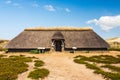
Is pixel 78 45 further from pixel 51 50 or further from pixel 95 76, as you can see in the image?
pixel 95 76

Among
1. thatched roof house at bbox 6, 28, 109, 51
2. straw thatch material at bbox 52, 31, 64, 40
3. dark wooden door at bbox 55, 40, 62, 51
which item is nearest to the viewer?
thatched roof house at bbox 6, 28, 109, 51

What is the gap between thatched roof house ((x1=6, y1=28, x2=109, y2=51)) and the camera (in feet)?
181

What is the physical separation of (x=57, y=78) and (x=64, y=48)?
117 ft

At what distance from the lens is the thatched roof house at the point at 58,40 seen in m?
55.2

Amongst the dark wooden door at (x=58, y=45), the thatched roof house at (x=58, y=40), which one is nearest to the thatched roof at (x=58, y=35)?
the thatched roof house at (x=58, y=40)

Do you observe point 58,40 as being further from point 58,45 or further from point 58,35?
point 58,45

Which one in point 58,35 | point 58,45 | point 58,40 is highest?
point 58,35

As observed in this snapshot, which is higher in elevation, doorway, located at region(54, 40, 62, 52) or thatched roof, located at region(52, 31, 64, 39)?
thatched roof, located at region(52, 31, 64, 39)

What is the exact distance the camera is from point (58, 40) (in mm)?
57625

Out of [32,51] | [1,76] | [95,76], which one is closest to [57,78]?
[95,76]

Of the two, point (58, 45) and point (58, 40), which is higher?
point (58, 40)

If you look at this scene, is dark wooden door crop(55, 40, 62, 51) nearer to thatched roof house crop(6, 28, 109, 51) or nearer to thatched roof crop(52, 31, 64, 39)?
thatched roof house crop(6, 28, 109, 51)

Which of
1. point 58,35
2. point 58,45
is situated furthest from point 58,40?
point 58,45

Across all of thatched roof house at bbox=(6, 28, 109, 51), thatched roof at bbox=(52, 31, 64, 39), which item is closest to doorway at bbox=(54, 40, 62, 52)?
thatched roof house at bbox=(6, 28, 109, 51)
